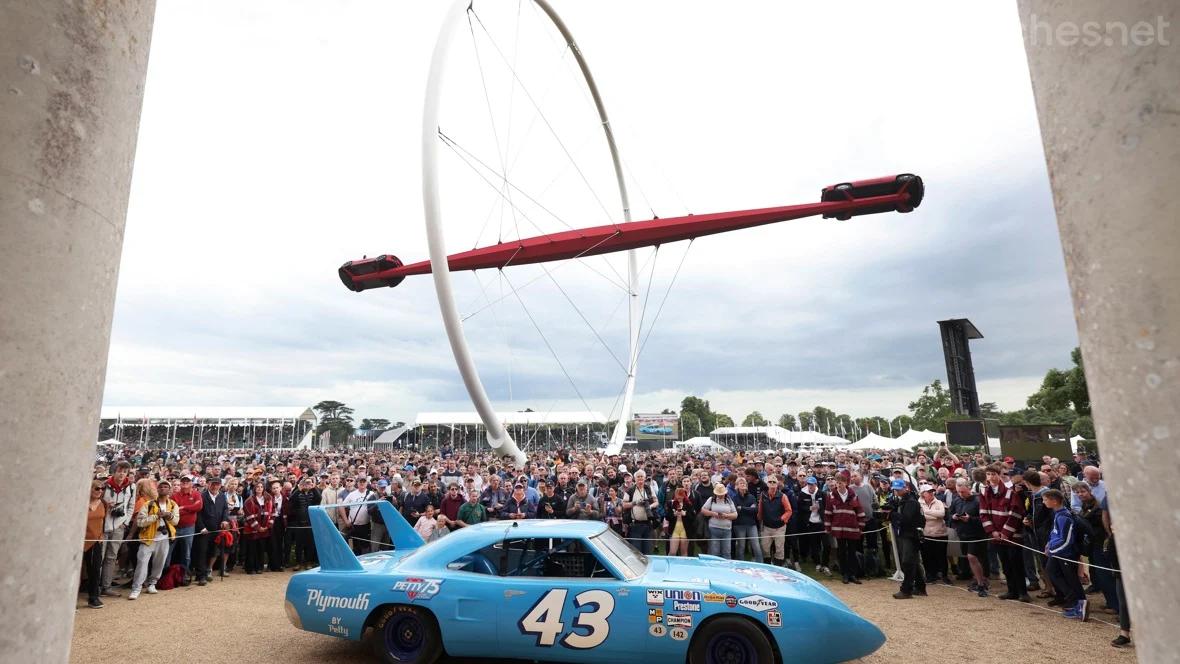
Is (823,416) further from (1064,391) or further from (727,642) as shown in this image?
(727,642)

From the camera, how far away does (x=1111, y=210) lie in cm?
140

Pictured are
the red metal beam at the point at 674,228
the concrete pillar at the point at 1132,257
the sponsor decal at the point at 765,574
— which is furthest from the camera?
the red metal beam at the point at 674,228

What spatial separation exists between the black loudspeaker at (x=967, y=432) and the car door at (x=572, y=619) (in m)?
17.1

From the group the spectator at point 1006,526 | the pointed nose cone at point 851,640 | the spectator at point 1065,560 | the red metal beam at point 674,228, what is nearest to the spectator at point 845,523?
the spectator at point 1006,526

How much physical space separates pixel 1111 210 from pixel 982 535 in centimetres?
998

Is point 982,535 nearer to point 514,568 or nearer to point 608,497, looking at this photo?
point 608,497

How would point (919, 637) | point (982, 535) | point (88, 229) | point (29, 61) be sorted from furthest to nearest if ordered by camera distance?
point (982, 535) → point (919, 637) → point (88, 229) → point (29, 61)

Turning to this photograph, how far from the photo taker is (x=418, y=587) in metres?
5.81

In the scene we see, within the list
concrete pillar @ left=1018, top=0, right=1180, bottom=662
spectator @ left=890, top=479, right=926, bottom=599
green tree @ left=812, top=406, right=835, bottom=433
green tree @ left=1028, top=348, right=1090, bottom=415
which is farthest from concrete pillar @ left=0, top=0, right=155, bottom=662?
green tree @ left=812, top=406, right=835, bottom=433

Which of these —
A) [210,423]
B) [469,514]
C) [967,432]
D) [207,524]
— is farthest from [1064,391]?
[210,423]

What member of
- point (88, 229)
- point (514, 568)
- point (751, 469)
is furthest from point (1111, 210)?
point (751, 469)

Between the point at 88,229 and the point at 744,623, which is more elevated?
the point at 88,229

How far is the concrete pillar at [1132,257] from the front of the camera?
50.4 inches

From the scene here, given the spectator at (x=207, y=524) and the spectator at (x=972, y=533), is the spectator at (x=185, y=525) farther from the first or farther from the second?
the spectator at (x=972, y=533)
